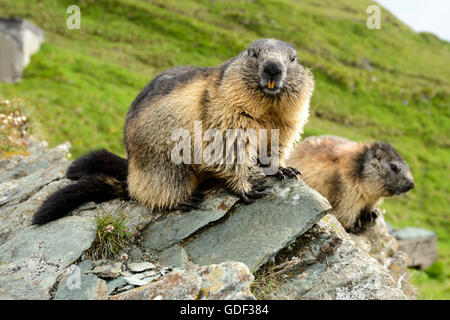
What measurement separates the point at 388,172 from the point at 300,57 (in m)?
28.4

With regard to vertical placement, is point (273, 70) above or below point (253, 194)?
above

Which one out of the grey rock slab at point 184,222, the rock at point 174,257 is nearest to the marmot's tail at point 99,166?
the grey rock slab at point 184,222

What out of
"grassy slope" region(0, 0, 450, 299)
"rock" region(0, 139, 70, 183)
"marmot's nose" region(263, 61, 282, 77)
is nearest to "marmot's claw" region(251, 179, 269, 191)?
"marmot's nose" region(263, 61, 282, 77)

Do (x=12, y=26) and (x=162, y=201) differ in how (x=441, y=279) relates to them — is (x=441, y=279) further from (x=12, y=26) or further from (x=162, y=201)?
(x=12, y=26)

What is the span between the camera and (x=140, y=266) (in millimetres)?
4922

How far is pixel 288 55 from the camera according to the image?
546 centimetres

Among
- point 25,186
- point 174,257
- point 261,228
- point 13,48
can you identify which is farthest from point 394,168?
point 13,48

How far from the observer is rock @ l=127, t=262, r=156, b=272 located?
482 centimetres

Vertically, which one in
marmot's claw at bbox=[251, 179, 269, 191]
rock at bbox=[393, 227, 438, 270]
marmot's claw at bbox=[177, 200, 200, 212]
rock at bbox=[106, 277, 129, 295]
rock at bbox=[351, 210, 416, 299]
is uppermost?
marmot's claw at bbox=[251, 179, 269, 191]

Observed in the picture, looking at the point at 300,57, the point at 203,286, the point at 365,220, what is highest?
the point at 300,57

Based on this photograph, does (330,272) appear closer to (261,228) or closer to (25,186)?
(261,228)

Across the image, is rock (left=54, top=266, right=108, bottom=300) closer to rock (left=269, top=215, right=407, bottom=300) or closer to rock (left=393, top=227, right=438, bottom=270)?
rock (left=269, top=215, right=407, bottom=300)

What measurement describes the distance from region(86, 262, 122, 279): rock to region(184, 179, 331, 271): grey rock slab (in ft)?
3.13

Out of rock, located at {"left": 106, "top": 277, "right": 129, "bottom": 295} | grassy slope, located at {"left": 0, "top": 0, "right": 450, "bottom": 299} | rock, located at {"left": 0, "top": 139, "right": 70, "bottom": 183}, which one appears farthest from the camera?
grassy slope, located at {"left": 0, "top": 0, "right": 450, "bottom": 299}
